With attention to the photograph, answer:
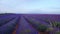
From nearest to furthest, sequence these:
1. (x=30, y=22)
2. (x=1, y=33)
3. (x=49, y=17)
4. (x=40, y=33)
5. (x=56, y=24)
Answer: (x=1, y=33) < (x=40, y=33) < (x=56, y=24) < (x=49, y=17) < (x=30, y=22)

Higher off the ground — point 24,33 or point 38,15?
point 38,15

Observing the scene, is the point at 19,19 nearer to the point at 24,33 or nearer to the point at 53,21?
the point at 53,21

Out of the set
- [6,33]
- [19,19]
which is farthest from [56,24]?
[19,19]

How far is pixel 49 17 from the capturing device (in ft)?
23.6

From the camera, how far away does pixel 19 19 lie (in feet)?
32.9

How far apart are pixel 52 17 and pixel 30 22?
252cm

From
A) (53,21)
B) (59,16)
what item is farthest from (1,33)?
(59,16)

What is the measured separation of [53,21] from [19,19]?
365 cm

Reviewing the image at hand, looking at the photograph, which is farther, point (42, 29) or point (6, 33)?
A: point (42, 29)

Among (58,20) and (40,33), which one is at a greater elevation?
(58,20)

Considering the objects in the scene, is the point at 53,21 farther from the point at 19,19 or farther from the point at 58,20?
the point at 19,19

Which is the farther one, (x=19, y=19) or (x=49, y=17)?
(x=19, y=19)

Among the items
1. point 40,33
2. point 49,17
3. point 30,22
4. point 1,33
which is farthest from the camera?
point 30,22

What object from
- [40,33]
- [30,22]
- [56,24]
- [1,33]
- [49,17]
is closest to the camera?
[1,33]
